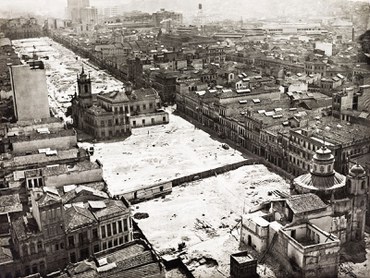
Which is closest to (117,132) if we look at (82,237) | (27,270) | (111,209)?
(111,209)

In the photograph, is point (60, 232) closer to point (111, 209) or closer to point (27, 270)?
point (27, 270)

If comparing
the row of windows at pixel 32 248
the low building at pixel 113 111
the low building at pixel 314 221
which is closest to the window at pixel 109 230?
the row of windows at pixel 32 248

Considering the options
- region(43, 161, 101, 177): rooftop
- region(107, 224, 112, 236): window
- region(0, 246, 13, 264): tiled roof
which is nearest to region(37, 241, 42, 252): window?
region(0, 246, 13, 264): tiled roof

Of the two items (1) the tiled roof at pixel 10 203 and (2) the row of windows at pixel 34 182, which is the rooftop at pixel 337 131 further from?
(1) the tiled roof at pixel 10 203

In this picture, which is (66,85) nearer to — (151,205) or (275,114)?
(275,114)

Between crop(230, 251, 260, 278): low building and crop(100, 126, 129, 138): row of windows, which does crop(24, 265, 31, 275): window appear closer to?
crop(230, 251, 260, 278): low building

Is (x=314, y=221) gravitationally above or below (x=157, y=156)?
above
